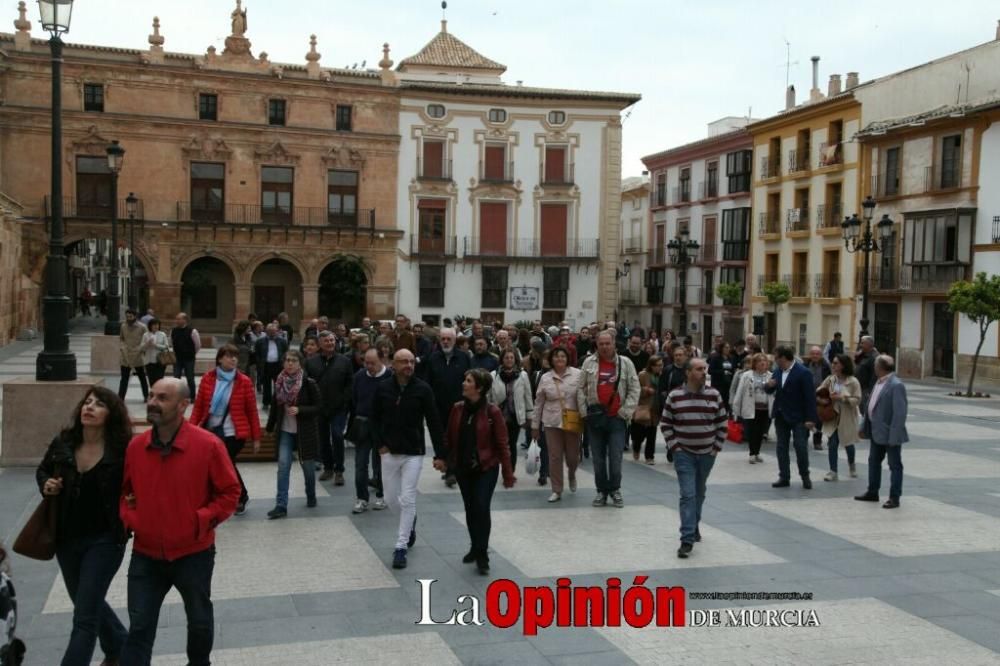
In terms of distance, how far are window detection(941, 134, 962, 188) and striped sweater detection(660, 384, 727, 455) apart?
85.1 ft

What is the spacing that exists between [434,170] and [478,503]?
115 ft

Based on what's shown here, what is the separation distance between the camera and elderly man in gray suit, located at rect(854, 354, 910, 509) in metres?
9.54

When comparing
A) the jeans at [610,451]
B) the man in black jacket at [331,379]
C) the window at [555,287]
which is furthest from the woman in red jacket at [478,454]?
the window at [555,287]

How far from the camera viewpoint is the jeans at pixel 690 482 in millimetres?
7520

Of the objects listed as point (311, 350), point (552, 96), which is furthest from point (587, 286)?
point (311, 350)

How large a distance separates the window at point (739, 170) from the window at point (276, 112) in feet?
67.1

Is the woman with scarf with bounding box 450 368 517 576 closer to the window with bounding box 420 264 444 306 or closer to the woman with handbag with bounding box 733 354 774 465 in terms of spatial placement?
the woman with handbag with bounding box 733 354 774 465

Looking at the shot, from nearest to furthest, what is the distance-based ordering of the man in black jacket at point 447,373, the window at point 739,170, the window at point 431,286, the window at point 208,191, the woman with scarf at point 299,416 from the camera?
the woman with scarf at point 299,416 < the man in black jacket at point 447,373 < the window at point 208,191 < the window at point 431,286 < the window at point 739,170

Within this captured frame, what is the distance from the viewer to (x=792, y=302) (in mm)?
38031

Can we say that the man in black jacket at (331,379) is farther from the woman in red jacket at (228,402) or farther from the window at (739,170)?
the window at (739,170)

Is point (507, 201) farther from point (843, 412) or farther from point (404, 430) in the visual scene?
point (404, 430)

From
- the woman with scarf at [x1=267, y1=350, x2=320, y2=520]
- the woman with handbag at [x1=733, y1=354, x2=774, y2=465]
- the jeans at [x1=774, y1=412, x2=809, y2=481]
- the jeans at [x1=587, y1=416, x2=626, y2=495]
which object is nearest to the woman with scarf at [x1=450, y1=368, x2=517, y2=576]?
the woman with scarf at [x1=267, y1=350, x2=320, y2=520]

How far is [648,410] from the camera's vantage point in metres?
11.0

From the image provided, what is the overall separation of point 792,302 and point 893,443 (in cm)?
2971
